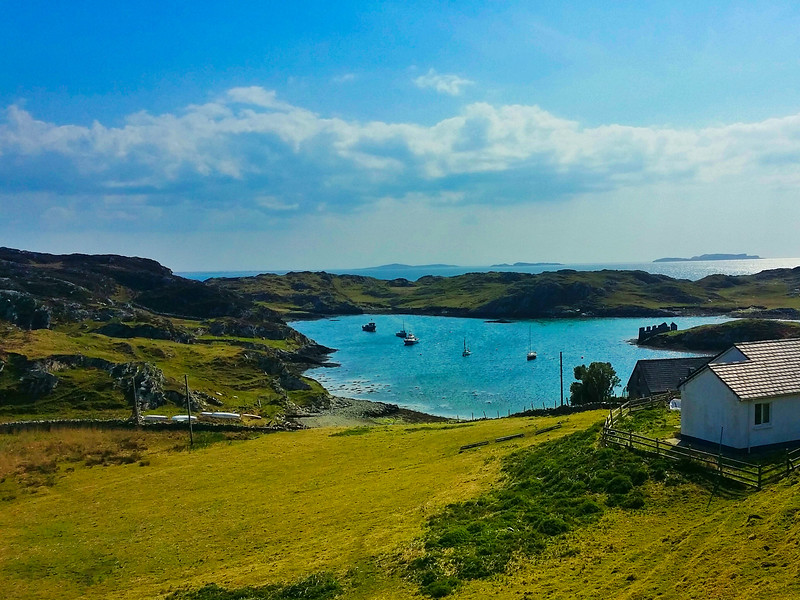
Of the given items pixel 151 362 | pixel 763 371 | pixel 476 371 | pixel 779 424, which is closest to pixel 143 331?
pixel 151 362

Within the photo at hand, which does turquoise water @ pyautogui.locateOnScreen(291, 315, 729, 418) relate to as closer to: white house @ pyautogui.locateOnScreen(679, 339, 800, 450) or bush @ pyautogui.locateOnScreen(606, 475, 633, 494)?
white house @ pyautogui.locateOnScreen(679, 339, 800, 450)

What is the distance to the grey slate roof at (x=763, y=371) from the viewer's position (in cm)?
2811

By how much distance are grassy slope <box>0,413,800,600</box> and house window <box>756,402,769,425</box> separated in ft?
19.5

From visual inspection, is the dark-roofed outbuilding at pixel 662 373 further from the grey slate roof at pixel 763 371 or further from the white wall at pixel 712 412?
the white wall at pixel 712 412

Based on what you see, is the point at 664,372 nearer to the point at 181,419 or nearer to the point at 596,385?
the point at 596,385

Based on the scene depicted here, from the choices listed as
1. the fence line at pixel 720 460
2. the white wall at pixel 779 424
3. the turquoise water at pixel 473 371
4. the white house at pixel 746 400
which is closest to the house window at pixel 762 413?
the white house at pixel 746 400

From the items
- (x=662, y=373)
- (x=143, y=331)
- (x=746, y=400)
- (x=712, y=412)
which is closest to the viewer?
(x=746, y=400)

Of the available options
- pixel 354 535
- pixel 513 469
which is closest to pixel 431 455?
pixel 513 469

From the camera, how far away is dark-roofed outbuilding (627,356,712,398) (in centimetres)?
6581

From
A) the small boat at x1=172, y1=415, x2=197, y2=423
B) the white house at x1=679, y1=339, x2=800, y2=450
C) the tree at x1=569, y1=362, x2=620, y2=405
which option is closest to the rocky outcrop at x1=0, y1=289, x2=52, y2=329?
the small boat at x1=172, y1=415, x2=197, y2=423

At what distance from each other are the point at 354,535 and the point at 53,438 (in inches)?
2251

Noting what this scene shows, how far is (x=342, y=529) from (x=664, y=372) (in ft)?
173

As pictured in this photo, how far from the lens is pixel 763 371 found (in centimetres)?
2952

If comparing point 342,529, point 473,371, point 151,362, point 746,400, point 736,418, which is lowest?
point 473,371
